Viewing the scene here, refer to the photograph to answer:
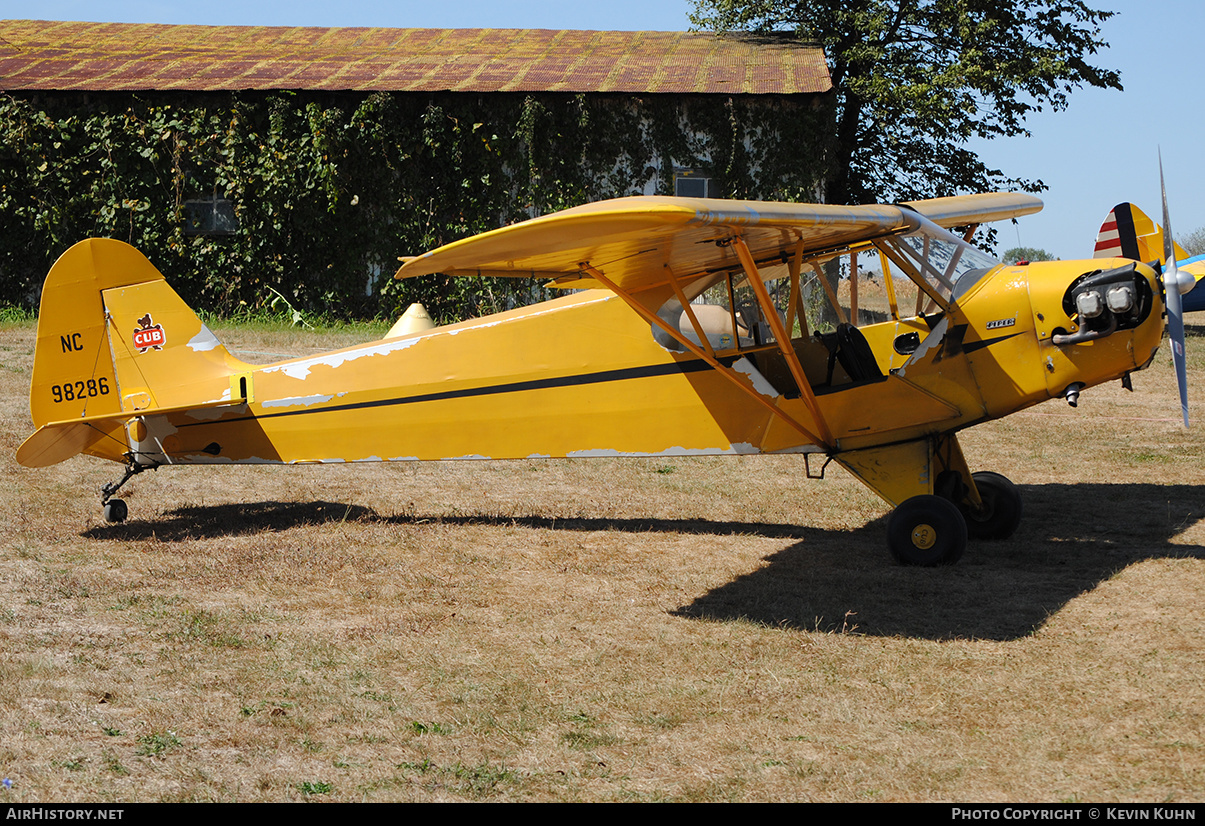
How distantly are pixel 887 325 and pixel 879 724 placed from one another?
364cm

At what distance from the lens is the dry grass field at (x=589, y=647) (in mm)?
3859

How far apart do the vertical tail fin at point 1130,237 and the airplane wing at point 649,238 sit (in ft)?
7.95

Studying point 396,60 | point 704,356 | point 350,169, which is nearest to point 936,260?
point 704,356

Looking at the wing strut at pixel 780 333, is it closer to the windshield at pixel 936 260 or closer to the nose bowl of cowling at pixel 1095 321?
the windshield at pixel 936 260

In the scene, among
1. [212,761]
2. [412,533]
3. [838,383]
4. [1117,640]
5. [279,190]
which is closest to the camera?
[212,761]

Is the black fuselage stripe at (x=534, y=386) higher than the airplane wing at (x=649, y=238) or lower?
lower

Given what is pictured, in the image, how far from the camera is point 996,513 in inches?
294

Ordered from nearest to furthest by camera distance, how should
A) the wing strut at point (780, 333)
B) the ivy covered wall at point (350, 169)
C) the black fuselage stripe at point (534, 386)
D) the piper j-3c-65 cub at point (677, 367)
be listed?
the wing strut at point (780, 333)
the piper j-3c-65 cub at point (677, 367)
the black fuselage stripe at point (534, 386)
the ivy covered wall at point (350, 169)

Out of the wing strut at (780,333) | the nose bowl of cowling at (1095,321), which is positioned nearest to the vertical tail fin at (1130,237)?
the nose bowl of cowling at (1095,321)

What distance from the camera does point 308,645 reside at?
5324 mm

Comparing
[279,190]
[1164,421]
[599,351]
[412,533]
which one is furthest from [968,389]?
[279,190]

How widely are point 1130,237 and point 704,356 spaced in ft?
12.9

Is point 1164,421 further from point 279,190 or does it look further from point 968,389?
point 279,190

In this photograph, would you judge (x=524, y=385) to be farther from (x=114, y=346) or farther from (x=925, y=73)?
(x=925, y=73)
